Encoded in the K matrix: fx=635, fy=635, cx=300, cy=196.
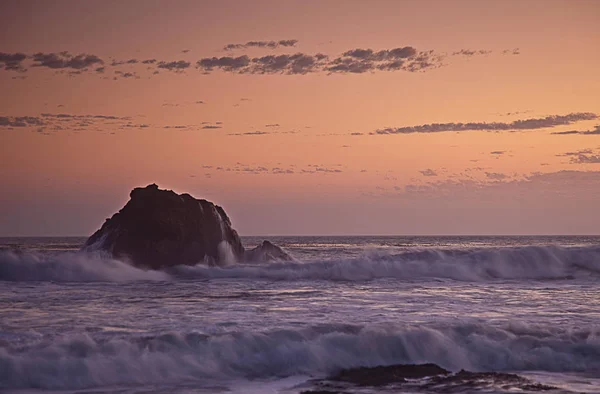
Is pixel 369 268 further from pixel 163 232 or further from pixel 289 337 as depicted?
pixel 289 337

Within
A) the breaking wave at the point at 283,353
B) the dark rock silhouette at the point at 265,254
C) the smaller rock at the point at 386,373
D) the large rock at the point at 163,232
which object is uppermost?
the large rock at the point at 163,232

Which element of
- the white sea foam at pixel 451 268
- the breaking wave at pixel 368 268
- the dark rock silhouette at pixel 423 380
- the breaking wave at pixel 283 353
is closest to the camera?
the dark rock silhouette at pixel 423 380

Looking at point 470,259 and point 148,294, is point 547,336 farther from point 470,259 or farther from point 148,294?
point 470,259

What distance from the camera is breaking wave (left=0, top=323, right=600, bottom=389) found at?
38.9 ft

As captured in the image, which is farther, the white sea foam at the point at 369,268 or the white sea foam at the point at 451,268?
the white sea foam at the point at 451,268

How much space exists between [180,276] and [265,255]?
27.9 feet

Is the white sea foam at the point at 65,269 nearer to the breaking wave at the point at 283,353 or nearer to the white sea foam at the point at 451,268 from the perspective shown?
the white sea foam at the point at 451,268

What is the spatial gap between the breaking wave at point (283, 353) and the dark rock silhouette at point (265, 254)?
24161 millimetres

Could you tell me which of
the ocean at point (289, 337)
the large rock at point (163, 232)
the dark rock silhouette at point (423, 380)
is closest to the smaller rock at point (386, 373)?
the dark rock silhouette at point (423, 380)

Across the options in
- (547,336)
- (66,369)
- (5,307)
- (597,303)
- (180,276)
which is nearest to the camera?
(66,369)

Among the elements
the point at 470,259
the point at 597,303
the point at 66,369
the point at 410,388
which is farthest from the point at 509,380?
the point at 470,259

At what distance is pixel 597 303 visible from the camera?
1944 cm

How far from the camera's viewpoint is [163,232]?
3456 centimetres

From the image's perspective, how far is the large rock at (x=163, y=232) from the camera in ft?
111
